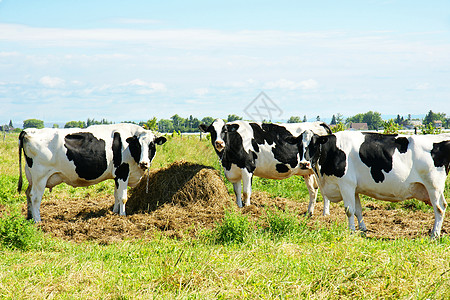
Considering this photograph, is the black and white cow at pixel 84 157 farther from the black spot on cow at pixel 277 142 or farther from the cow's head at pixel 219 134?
the black spot on cow at pixel 277 142

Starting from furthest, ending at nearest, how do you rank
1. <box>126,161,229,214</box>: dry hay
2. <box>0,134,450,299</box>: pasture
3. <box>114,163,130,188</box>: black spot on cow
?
<box>114,163,130,188</box>: black spot on cow < <box>126,161,229,214</box>: dry hay < <box>0,134,450,299</box>: pasture

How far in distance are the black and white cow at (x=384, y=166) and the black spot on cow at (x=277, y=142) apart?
108 inches

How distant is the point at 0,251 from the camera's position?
748cm

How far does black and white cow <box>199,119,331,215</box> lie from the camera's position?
38.9 feet

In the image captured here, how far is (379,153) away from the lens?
9.20m

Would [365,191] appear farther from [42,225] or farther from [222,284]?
[42,225]

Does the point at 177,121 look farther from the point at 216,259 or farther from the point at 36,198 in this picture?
the point at 216,259

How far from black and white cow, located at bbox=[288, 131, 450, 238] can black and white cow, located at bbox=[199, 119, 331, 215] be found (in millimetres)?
2516

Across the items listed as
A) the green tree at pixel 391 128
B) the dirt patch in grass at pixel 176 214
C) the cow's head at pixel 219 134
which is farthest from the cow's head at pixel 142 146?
the green tree at pixel 391 128

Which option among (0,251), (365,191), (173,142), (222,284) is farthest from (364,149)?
(173,142)

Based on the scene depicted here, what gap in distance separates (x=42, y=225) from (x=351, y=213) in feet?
20.8

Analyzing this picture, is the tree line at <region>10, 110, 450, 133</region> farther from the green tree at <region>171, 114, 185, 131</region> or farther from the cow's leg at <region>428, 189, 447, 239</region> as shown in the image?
the cow's leg at <region>428, 189, 447, 239</region>

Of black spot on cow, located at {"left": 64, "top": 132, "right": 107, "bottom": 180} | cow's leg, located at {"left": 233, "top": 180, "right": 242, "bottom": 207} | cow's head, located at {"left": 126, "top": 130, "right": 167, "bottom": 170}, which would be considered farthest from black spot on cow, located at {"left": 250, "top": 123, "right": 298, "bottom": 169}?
black spot on cow, located at {"left": 64, "top": 132, "right": 107, "bottom": 180}

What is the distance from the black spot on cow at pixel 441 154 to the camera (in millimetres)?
9023
